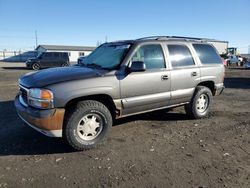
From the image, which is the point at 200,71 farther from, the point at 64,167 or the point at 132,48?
the point at 64,167

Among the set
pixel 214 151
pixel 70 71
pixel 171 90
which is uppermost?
pixel 70 71

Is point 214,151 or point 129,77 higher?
point 129,77

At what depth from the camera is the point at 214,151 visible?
4.86 m

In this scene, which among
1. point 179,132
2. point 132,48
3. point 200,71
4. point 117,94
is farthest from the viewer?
point 200,71

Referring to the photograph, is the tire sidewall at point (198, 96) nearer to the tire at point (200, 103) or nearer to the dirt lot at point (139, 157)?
the tire at point (200, 103)

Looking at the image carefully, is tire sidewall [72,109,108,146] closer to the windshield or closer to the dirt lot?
the dirt lot

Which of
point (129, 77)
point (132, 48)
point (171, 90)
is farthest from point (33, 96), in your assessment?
point (171, 90)

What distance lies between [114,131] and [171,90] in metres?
1.46

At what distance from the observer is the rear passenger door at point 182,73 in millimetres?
6078

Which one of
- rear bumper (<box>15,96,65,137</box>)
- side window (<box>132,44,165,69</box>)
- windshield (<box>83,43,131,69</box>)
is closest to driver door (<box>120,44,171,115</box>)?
side window (<box>132,44,165,69</box>)

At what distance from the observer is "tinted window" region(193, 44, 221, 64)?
6799 millimetres

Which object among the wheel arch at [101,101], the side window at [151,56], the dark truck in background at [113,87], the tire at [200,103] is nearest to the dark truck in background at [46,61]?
the dark truck in background at [113,87]

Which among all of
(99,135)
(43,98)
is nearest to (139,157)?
(99,135)

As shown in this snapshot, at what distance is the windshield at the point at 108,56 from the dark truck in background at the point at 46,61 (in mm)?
23901
